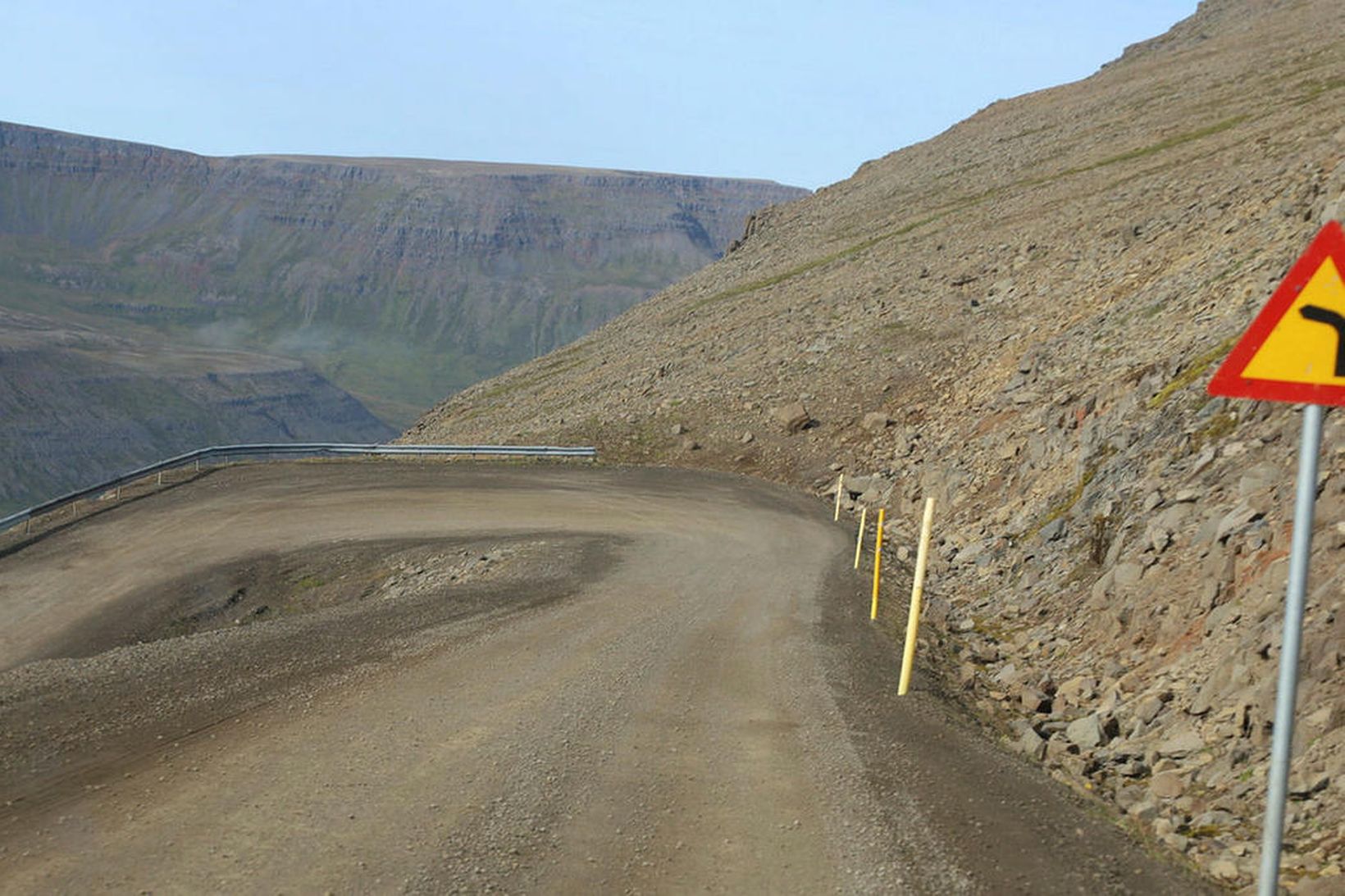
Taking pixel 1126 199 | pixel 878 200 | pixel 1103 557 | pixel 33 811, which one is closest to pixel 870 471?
pixel 1103 557

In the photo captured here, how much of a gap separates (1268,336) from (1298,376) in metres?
0.24

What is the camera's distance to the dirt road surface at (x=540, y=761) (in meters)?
7.12

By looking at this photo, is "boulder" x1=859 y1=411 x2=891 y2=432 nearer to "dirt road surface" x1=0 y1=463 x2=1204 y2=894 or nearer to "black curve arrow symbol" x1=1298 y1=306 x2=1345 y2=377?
"dirt road surface" x1=0 y1=463 x2=1204 y2=894

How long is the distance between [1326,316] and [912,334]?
109 ft

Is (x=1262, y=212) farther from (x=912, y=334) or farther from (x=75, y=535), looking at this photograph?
(x=75, y=535)

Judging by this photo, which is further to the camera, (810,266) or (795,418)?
(810,266)

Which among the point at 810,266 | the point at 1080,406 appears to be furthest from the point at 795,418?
the point at 810,266

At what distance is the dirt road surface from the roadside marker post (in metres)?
1.98

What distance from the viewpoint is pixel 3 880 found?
269 inches

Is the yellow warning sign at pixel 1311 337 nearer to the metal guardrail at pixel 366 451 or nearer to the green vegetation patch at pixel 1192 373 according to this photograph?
the green vegetation patch at pixel 1192 373

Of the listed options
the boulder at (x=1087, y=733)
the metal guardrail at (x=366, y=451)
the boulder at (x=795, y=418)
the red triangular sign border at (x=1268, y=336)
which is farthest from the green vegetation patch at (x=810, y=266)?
the red triangular sign border at (x=1268, y=336)

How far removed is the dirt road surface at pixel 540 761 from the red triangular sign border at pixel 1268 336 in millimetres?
3311

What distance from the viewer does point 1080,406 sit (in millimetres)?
21781

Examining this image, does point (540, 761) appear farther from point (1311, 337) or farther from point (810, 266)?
point (810, 266)
